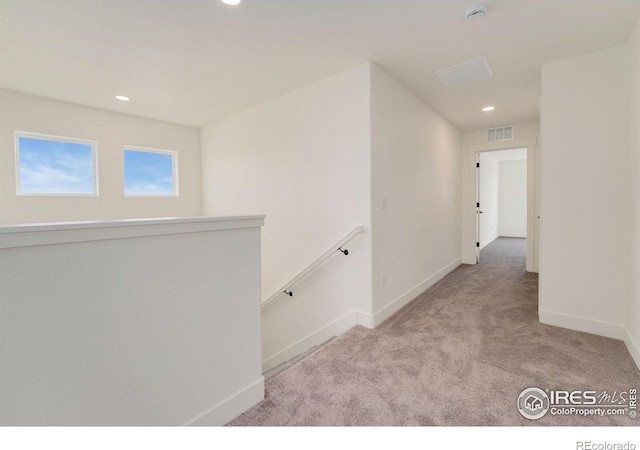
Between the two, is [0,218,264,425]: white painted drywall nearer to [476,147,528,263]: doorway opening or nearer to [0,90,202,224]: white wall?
[0,90,202,224]: white wall

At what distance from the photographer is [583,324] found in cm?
257

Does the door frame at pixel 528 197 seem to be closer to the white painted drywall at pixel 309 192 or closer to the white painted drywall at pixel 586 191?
the white painted drywall at pixel 586 191

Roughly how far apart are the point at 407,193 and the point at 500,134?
9.21 feet

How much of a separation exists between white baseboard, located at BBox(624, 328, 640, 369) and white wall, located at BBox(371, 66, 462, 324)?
1795mm

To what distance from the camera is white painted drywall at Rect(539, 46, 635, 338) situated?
93.5 inches

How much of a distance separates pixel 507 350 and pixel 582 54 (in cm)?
263

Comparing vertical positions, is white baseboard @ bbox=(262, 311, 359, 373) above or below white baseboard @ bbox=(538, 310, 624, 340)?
below

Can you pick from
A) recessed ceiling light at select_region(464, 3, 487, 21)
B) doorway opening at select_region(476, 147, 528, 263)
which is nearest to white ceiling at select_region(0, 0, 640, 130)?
recessed ceiling light at select_region(464, 3, 487, 21)

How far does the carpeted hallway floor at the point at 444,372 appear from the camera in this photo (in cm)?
161

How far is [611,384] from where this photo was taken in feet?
6.03

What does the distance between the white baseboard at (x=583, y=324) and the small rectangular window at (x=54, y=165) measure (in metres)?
5.58

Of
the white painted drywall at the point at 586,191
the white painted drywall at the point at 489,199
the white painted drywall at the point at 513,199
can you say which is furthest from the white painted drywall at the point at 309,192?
the white painted drywall at the point at 513,199

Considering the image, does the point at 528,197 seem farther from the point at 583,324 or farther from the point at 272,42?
the point at 272,42

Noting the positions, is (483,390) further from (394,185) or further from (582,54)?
(582,54)
